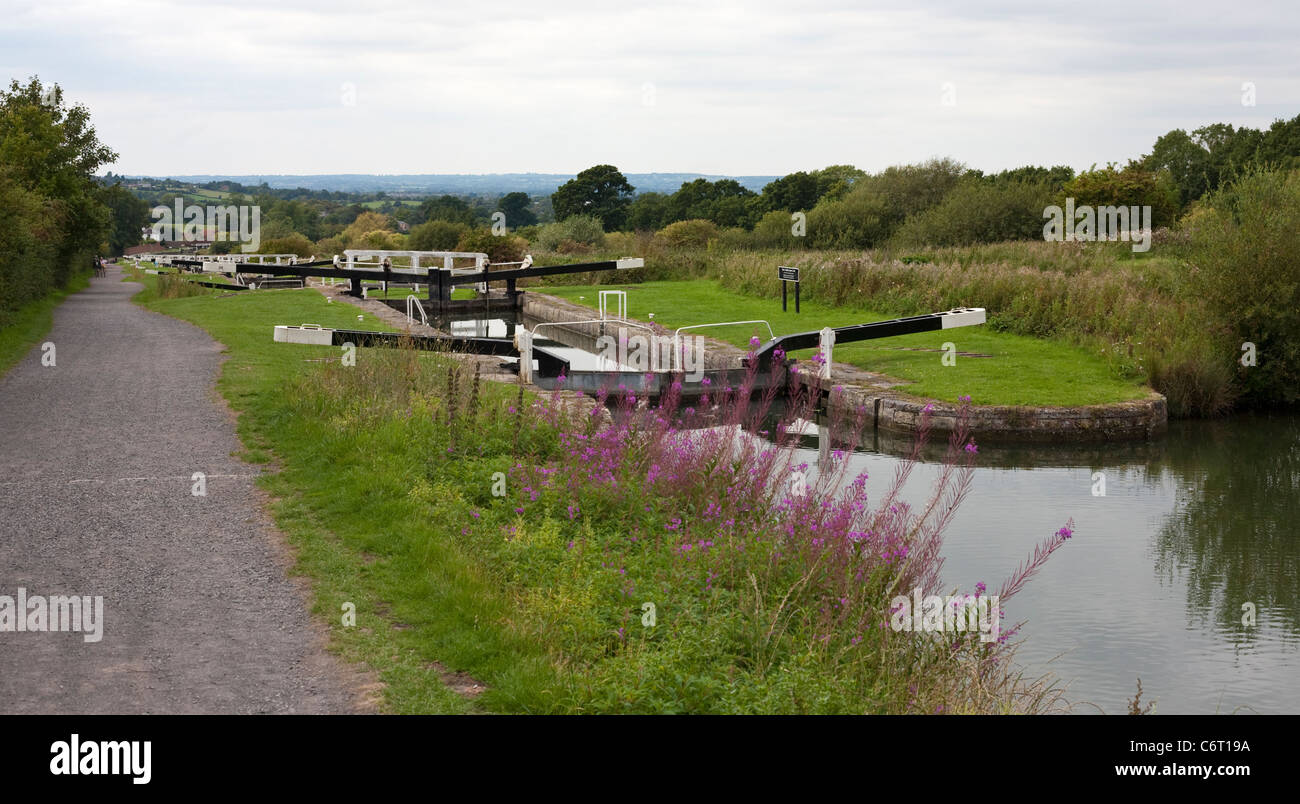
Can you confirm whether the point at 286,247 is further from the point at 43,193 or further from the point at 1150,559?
the point at 1150,559

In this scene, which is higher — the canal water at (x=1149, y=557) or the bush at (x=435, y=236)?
the bush at (x=435, y=236)

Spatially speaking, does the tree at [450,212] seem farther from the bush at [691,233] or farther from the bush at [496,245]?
the bush at [691,233]

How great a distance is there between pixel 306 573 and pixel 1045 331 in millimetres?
16982

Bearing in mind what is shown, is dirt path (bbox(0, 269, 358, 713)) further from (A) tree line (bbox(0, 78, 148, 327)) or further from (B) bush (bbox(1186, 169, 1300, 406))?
(B) bush (bbox(1186, 169, 1300, 406))

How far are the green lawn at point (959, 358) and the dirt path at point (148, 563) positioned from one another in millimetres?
10265

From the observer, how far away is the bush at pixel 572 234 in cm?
5006

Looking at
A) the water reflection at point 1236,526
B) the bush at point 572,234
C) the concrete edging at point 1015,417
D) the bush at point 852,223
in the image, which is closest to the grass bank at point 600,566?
the water reflection at point 1236,526

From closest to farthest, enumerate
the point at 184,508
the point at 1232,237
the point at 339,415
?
the point at 184,508
the point at 339,415
the point at 1232,237

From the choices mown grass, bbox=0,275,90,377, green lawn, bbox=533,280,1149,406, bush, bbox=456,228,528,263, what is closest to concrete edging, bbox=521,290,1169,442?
green lawn, bbox=533,280,1149,406

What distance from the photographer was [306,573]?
733 centimetres

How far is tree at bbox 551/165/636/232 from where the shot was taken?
78.1 meters
